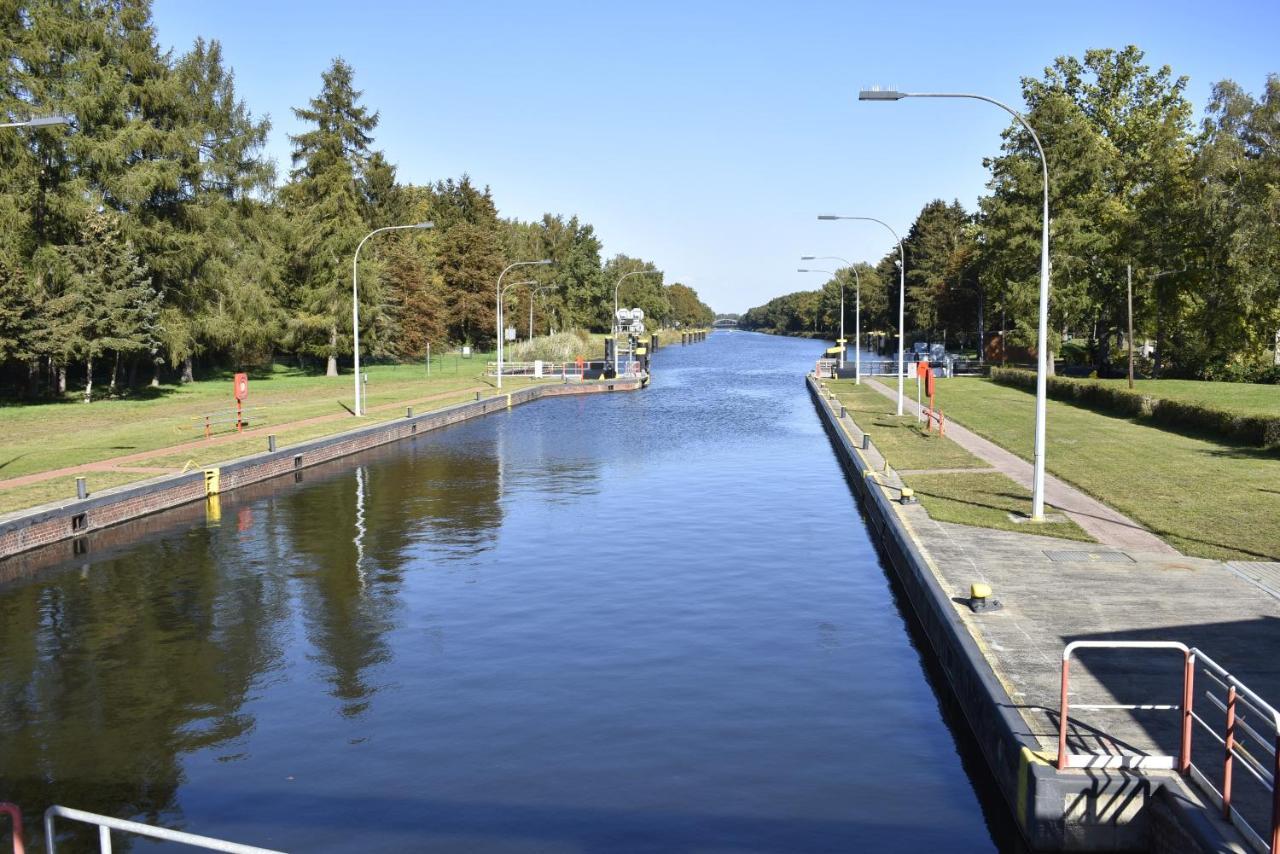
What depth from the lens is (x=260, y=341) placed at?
222ft

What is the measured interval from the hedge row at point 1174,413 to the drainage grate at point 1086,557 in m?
15.6

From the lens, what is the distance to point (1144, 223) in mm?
62844

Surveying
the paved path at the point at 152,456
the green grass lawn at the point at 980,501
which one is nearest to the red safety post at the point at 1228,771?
the green grass lawn at the point at 980,501

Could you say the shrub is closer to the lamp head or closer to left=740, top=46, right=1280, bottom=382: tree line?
left=740, top=46, right=1280, bottom=382: tree line

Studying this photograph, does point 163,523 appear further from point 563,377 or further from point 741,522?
point 563,377

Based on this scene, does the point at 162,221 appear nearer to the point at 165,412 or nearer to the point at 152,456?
the point at 165,412

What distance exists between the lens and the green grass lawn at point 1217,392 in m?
42.2

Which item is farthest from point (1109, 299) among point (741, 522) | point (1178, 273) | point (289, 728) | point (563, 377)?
point (289, 728)

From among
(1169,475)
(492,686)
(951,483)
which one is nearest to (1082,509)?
(951,483)

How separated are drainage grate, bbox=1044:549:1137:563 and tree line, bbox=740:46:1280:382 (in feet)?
137

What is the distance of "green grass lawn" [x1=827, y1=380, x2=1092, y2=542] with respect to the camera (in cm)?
2197

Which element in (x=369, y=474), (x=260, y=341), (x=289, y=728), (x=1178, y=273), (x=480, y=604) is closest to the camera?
(x=289, y=728)

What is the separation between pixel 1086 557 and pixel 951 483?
8.80 metres

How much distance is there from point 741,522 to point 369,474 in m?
14.3
